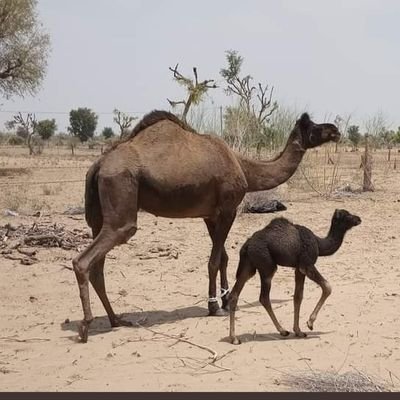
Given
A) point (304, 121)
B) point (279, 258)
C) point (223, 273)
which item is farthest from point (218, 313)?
point (304, 121)

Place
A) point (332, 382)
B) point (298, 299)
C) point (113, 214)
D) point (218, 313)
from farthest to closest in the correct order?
1. point (218, 313)
2. point (113, 214)
3. point (298, 299)
4. point (332, 382)

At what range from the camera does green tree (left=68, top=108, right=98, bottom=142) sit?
7038cm

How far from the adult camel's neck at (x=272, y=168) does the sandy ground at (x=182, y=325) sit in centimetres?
145

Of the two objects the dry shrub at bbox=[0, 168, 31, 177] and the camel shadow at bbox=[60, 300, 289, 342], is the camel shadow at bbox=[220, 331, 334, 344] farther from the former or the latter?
the dry shrub at bbox=[0, 168, 31, 177]

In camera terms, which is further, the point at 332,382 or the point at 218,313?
the point at 218,313

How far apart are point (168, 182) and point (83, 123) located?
217 feet

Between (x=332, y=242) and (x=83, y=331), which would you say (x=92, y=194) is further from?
(x=332, y=242)

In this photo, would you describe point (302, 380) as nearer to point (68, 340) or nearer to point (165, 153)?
point (68, 340)

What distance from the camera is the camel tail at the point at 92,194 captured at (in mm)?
7301

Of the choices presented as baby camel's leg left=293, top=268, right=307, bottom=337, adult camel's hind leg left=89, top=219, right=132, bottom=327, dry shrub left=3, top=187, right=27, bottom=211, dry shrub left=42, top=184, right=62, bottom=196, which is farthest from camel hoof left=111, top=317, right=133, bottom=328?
dry shrub left=42, top=184, right=62, bottom=196

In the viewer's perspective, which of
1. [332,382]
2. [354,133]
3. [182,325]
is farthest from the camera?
[354,133]

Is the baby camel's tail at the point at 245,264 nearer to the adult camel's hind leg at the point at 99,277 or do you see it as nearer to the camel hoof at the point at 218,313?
the camel hoof at the point at 218,313

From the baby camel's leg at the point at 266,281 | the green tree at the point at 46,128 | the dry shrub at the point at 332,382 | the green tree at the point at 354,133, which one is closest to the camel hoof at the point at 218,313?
the baby camel's leg at the point at 266,281

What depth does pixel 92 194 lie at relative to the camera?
7371 mm
